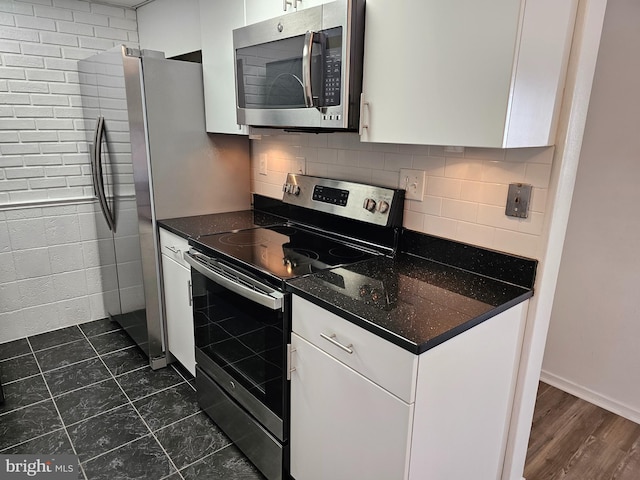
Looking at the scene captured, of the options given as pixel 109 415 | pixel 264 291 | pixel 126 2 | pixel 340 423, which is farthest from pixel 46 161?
pixel 340 423

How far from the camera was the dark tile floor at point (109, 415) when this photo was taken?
1.86 m

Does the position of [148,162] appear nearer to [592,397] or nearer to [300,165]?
[300,165]

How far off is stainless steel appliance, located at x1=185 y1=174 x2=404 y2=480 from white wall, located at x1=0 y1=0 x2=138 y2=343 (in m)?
1.40

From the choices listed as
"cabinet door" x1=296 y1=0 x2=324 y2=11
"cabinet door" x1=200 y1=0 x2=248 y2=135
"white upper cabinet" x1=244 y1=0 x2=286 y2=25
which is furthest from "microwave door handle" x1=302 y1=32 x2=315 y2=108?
"cabinet door" x1=200 y1=0 x2=248 y2=135

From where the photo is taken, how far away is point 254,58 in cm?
187

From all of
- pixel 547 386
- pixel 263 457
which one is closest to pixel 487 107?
pixel 263 457

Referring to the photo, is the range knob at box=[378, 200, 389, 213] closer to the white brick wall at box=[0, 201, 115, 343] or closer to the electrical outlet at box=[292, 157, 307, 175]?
the electrical outlet at box=[292, 157, 307, 175]

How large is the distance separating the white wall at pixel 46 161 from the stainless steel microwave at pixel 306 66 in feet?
4.96

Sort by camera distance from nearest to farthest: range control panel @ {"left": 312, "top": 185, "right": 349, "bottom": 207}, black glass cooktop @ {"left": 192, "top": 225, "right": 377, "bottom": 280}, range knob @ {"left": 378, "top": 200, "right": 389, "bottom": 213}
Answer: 1. black glass cooktop @ {"left": 192, "top": 225, "right": 377, "bottom": 280}
2. range knob @ {"left": 378, "top": 200, "right": 389, "bottom": 213}
3. range control panel @ {"left": 312, "top": 185, "right": 349, "bottom": 207}

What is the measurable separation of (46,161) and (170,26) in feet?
3.85

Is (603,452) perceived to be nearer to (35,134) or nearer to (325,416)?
(325,416)

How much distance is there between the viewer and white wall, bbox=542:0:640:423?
2084 mm

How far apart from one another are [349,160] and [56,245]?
2.14 m

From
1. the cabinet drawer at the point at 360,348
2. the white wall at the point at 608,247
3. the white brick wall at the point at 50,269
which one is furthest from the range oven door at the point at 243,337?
the white wall at the point at 608,247
